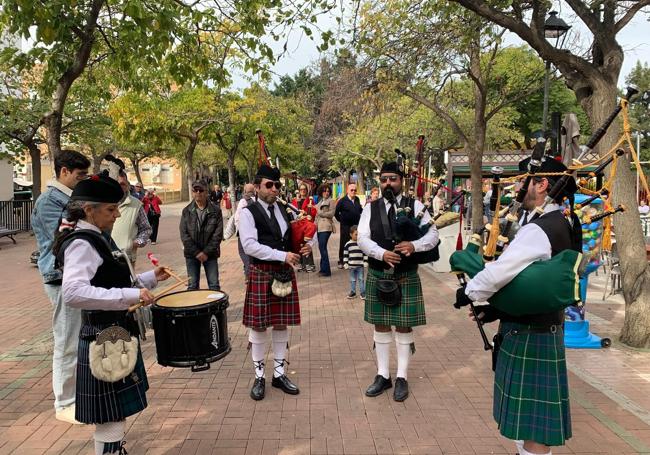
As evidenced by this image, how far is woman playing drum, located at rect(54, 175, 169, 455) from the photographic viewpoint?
259cm

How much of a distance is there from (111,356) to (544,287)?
2.25m

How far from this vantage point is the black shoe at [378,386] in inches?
172

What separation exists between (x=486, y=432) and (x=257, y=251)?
229 cm

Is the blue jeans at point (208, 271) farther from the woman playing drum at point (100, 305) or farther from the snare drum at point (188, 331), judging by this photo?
the woman playing drum at point (100, 305)

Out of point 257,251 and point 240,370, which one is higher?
point 257,251

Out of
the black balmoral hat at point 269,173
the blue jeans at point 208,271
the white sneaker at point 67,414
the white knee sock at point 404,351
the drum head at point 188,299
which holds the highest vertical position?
the black balmoral hat at point 269,173

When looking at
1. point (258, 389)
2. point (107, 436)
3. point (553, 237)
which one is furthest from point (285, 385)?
point (553, 237)

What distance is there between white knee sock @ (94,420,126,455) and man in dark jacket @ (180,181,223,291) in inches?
151

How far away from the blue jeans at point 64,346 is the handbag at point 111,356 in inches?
46.9

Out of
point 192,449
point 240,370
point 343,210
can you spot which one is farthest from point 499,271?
point 343,210

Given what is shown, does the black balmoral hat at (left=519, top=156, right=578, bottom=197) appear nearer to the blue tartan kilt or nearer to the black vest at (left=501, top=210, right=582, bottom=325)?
the black vest at (left=501, top=210, right=582, bottom=325)

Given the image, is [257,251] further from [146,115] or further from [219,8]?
[146,115]

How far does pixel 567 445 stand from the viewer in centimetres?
355

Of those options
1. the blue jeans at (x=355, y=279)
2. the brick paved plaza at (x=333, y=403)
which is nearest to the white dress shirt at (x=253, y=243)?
the brick paved plaza at (x=333, y=403)
